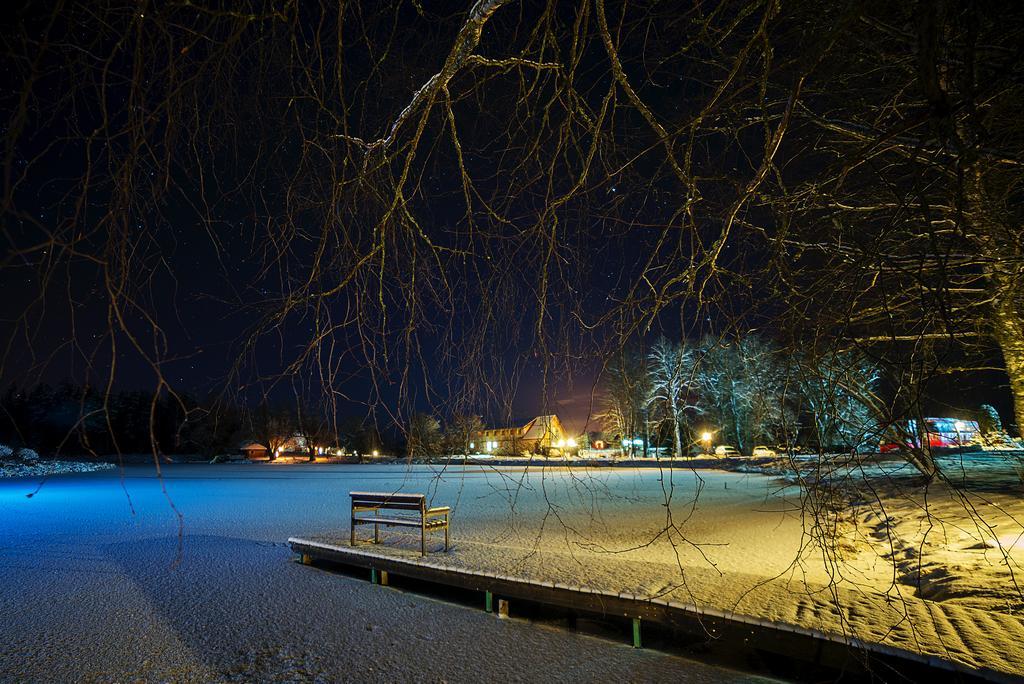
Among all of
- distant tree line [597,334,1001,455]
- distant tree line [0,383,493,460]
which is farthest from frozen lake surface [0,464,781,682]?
distant tree line [597,334,1001,455]

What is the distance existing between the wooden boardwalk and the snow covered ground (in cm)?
14

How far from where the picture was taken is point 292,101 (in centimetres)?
149

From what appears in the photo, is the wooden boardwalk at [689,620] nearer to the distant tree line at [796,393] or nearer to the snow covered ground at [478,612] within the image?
the snow covered ground at [478,612]

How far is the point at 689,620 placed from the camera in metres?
4.46

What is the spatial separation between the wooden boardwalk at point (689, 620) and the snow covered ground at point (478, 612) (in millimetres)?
144

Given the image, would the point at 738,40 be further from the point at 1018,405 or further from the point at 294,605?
the point at 294,605

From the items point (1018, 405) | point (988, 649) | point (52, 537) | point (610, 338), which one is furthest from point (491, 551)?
point (52, 537)

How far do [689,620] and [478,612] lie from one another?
2.20m

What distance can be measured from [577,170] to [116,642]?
17.1ft

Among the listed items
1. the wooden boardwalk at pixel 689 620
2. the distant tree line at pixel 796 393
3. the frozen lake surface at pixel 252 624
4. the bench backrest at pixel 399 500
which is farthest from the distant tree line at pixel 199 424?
the bench backrest at pixel 399 500

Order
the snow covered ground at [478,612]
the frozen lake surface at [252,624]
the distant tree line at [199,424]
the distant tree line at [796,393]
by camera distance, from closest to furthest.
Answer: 1. the distant tree line at [199,424]
2. the distant tree line at [796,393]
3. the snow covered ground at [478,612]
4. the frozen lake surface at [252,624]

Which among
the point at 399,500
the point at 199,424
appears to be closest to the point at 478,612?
the point at 399,500

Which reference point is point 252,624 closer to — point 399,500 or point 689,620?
point 399,500

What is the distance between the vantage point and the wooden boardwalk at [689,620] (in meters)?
3.48
